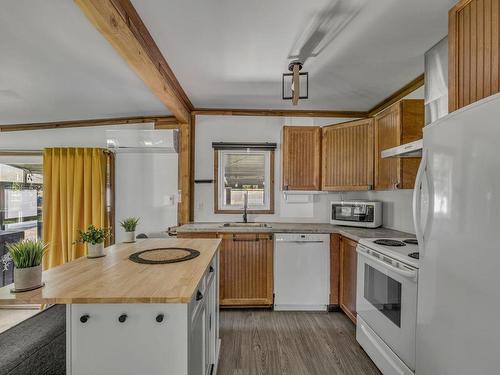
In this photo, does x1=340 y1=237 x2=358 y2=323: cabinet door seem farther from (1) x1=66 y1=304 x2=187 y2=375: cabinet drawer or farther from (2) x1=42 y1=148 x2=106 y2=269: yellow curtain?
(2) x1=42 y1=148 x2=106 y2=269: yellow curtain

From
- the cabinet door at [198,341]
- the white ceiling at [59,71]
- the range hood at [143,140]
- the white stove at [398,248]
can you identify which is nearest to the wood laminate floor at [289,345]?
the cabinet door at [198,341]

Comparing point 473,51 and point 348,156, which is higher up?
point 473,51

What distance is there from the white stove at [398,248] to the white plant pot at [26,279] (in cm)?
196

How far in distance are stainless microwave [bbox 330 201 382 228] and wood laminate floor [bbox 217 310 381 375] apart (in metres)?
1.02

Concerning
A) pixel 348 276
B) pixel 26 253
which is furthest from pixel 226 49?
pixel 348 276

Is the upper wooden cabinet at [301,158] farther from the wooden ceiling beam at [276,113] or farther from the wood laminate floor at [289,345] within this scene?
the wood laminate floor at [289,345]

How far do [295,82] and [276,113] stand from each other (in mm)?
1509

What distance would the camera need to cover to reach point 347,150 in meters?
3.02

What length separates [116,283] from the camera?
119 centimetres

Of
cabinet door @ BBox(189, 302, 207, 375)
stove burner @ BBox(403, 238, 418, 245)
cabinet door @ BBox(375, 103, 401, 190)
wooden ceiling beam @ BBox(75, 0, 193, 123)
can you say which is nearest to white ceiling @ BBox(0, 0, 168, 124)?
wooden ceiling beam @ BBox(75, 0, 193, 123)

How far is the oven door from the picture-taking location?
1584 mm

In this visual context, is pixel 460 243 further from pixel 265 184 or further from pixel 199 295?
pixel 265 184

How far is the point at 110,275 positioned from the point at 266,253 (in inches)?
72.9

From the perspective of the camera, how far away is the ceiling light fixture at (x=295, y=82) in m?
2.05
